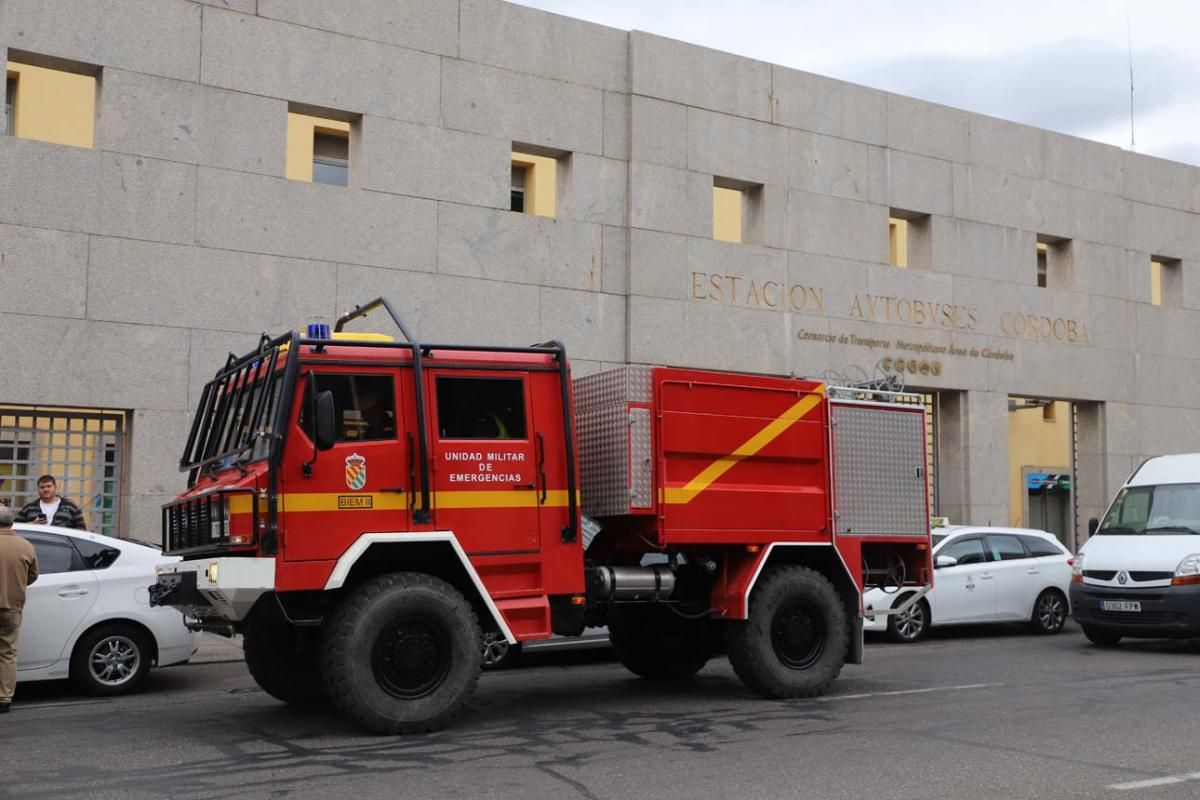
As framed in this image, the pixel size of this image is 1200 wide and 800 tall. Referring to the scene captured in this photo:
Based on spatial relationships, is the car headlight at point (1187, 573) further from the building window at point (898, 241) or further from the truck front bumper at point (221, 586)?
the truck front bumper at point (221, 586)

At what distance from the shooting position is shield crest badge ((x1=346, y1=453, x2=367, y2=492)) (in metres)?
8.96

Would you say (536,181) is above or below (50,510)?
above

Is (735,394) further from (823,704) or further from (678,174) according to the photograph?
(678,174)

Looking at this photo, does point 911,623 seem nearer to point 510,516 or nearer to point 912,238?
point 510,516

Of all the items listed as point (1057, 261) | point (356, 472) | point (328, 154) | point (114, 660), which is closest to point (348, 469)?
point (356, 472)

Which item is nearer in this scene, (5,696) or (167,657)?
(5,696)

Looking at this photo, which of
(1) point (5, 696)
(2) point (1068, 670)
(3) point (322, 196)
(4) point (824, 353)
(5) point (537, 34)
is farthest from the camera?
(4) point (824, 353)

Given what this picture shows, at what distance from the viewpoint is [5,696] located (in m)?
10.1

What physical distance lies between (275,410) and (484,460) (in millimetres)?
1518

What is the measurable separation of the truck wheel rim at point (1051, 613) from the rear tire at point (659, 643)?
22.8 ft

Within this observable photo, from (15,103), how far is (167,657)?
947cm

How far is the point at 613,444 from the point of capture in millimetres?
10203

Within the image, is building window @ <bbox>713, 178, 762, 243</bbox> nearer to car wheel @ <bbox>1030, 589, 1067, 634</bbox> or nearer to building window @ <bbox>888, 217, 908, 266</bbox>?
building window @ <bbox>888, 217, 908, 266</bbox>

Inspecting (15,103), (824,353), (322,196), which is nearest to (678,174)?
(824,353)
